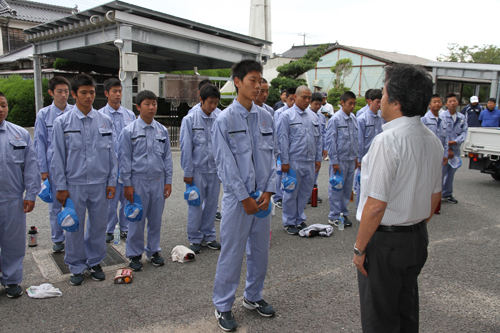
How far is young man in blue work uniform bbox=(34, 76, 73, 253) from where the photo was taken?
4520 millimetres

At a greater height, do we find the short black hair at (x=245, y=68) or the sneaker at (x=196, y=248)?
the short black hair at (x=245, y=68)

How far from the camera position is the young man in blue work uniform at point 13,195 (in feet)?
11.4

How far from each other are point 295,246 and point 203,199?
1.43 metres

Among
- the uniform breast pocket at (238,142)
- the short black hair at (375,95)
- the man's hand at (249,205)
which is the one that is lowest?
the man's hand at (249,205)

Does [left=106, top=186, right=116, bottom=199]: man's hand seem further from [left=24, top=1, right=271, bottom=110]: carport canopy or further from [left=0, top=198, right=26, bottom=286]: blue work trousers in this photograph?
[left=24, top=1, right=271, bottom=110]: carport canopy

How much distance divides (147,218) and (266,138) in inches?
77.4

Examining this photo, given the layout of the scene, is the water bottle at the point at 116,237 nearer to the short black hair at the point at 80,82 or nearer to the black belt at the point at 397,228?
the short black hair at the point at 80,82

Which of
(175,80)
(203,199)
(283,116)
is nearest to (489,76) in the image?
(175,80)

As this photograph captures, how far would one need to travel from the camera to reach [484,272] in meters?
4.36

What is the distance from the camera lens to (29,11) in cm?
2777

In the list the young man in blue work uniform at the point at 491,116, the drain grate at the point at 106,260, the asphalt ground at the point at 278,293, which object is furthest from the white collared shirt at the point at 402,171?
the young man in blue work uniform at the point at 491,116

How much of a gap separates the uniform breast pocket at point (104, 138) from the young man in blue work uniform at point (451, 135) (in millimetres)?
6414

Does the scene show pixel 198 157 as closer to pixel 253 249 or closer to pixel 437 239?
pixel 253 249

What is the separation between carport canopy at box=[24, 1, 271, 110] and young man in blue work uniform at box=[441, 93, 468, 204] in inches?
326
